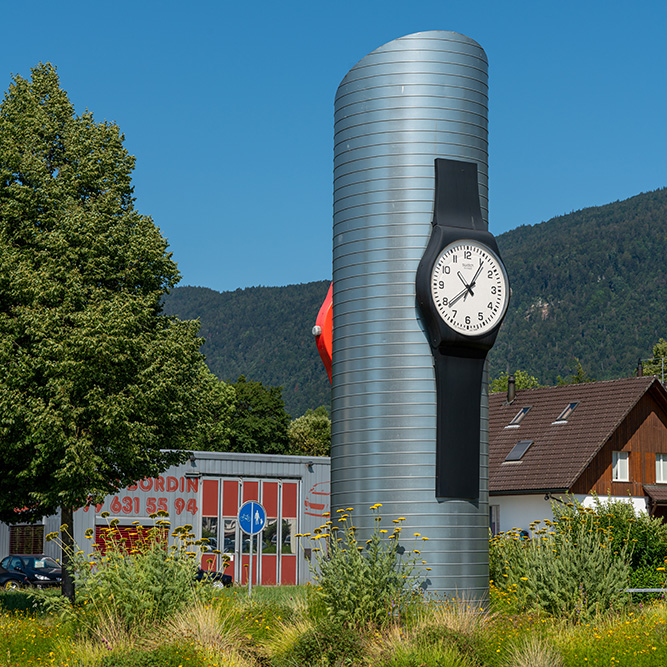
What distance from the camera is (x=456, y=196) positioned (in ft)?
46.8

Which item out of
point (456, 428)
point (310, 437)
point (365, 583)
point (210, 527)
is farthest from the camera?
point (310, 437)

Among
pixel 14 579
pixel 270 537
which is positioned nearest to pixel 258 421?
pixel 270 537

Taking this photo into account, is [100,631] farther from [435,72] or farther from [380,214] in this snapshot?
[435,72]

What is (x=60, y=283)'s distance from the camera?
2339 centimetres

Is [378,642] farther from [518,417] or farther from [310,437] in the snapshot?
[310,437]

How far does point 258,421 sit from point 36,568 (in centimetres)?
4371

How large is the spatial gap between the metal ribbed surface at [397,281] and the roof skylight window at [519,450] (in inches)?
1433

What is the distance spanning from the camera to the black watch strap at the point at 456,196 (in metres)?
14.1

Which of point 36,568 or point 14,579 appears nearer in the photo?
point 14,579

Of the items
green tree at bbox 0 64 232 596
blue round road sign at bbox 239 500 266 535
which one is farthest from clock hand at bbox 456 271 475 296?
blue round road sign at bbox 239 500 266 535

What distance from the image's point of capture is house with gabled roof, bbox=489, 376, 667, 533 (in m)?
46.7

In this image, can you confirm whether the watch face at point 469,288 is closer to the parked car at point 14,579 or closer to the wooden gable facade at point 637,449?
the wooden gable facade at point 637,449

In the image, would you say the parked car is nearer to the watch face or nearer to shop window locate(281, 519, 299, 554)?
shop window locate(281, 519, 299, 554)

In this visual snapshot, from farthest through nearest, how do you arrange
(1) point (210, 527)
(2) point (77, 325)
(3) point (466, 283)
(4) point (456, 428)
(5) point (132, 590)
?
(1) point (210, 527), (2) point (77, 325), (3) point (466, 283), (4) point (456, 428), (5) point (132, 590)
